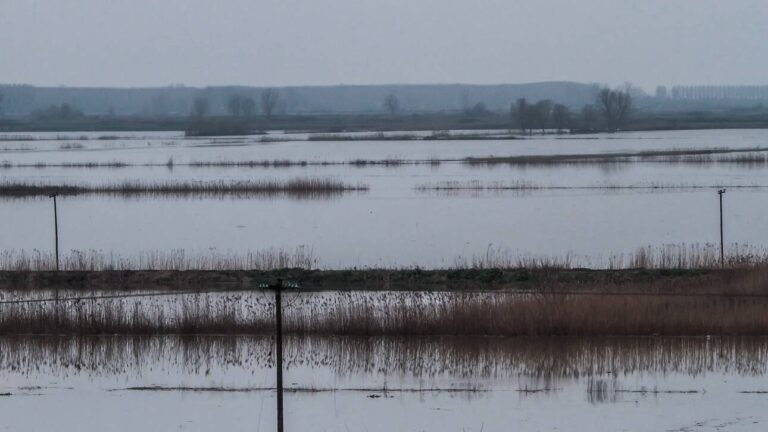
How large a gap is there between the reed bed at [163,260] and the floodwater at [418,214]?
20.4 inches

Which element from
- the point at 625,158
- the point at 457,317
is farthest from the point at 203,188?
the point at 457,317

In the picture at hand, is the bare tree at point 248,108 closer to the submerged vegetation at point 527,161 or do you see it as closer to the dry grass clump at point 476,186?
the submerged vegetation at point 527,161

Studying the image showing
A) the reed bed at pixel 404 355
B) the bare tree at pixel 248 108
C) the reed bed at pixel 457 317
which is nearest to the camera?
the reed bed at pixel 404 355

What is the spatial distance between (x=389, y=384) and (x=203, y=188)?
81.9 feet

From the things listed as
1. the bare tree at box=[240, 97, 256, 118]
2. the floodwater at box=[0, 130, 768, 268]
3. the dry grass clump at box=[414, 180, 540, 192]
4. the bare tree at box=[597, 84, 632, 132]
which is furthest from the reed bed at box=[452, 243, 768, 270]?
the bare tree at box=[240, 97, 256, 118]

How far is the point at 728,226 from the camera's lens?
79.9ft

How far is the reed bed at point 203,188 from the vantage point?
113 ft

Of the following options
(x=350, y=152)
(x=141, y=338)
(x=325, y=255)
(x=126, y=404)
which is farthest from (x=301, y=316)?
(x=350, y=152)

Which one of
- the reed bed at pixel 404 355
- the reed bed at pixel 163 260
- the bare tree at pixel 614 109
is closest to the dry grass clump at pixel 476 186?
the reed bed at pixel 163 260

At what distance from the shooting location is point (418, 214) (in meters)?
28.3

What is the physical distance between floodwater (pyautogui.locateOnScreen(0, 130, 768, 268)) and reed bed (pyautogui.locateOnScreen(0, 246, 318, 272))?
20.4 inches

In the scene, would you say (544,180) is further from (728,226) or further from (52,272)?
(52,272)

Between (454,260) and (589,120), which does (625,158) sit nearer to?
(454,260)

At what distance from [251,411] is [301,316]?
12.2 ft
